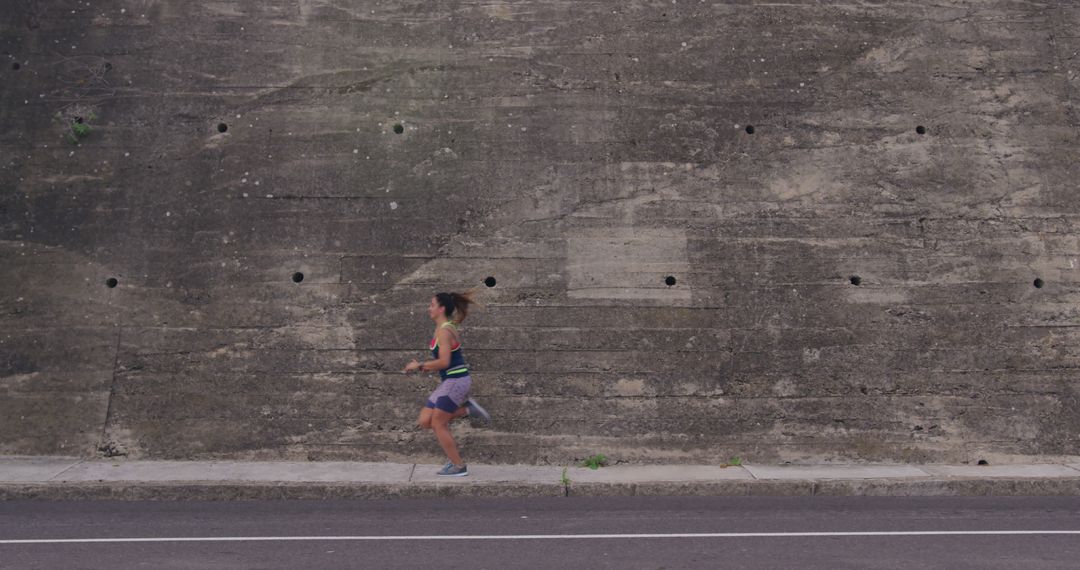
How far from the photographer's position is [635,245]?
9367 mm

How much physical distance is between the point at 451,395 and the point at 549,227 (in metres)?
2.43

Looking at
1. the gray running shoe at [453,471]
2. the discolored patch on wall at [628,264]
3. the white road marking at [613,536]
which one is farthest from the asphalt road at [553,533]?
the discolored patch on wall at [628,264]

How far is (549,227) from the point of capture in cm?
936

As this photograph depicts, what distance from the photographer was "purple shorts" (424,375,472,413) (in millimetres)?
7824

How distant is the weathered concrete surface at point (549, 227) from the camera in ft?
29.1

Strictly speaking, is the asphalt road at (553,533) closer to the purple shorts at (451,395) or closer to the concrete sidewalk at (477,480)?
the concrete sidewalk at (477,480)

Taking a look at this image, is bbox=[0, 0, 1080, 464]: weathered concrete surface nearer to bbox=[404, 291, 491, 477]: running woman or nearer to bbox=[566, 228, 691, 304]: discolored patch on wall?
bbox=[566, 228, 691, 304]: discolored patch on wall

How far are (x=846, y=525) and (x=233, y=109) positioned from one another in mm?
7553

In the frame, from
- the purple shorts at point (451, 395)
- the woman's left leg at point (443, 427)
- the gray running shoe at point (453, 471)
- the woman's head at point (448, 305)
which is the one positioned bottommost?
the gray running shoe at point (453, 471)

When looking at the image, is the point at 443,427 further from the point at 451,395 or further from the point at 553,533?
the point at 553,533

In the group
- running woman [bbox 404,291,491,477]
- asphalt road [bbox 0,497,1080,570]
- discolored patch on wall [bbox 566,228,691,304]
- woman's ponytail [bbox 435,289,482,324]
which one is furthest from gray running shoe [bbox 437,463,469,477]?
discolored patch on wall [bbox 566,228,691,304]

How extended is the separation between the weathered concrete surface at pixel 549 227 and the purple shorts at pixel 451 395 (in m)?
1.04

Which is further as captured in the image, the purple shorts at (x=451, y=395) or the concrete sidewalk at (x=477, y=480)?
the purple shorts at (x=451, y=395)

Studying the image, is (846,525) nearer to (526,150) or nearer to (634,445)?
(634,445)
